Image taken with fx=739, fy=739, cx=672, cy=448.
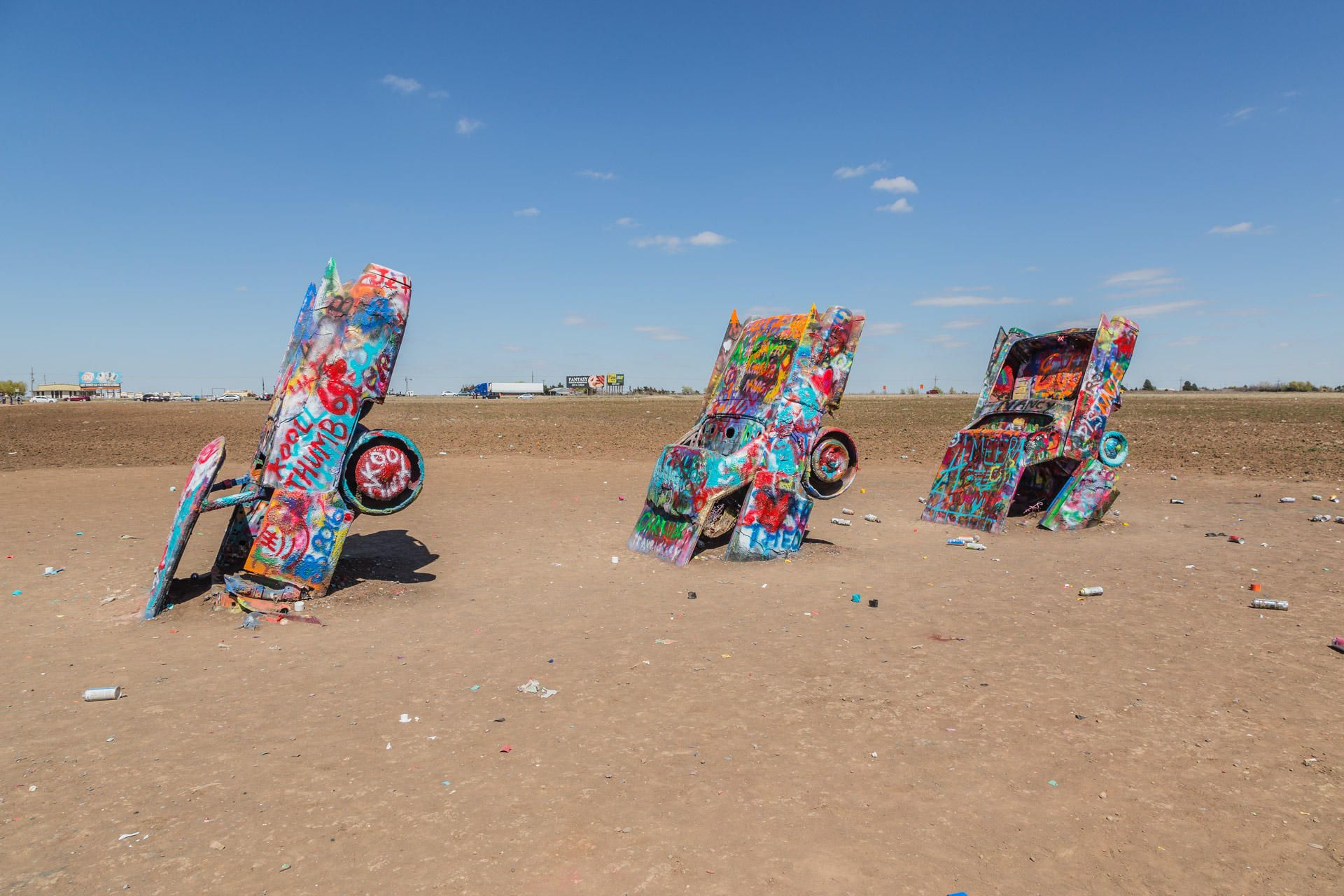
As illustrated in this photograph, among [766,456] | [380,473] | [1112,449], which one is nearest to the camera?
[380,473]

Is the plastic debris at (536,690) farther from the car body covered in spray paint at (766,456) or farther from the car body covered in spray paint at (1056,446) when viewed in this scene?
the car body covered in spray paint at (1056,446)

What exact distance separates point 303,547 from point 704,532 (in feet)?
14.5

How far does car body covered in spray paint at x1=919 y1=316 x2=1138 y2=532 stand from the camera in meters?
10.5

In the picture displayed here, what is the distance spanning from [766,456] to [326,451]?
464 centimetres

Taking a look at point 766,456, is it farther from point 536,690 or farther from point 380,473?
point 536,690

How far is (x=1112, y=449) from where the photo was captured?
35.4ft

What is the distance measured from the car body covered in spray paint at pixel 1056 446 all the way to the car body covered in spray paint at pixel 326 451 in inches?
307

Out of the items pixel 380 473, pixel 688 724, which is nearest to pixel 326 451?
pixel 380 473

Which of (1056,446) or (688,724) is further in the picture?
(1056,446)

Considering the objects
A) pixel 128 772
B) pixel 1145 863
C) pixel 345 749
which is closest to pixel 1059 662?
pixel 1145 863

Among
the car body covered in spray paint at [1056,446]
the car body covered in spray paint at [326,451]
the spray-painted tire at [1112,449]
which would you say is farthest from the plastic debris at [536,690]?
the spray-painted tire at [1112,449]

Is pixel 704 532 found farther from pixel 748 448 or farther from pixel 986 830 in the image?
pixel 986 830

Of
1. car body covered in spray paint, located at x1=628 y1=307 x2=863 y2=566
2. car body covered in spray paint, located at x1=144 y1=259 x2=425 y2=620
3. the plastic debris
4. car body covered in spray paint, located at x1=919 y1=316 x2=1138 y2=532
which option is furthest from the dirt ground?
car body covered in spray paint, located at x1=919 y1=316 x2=1138 y2=532

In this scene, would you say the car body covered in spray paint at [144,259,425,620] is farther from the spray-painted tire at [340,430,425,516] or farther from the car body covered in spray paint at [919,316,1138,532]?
the car body covered in spray paint at [919,316,1138,532]
